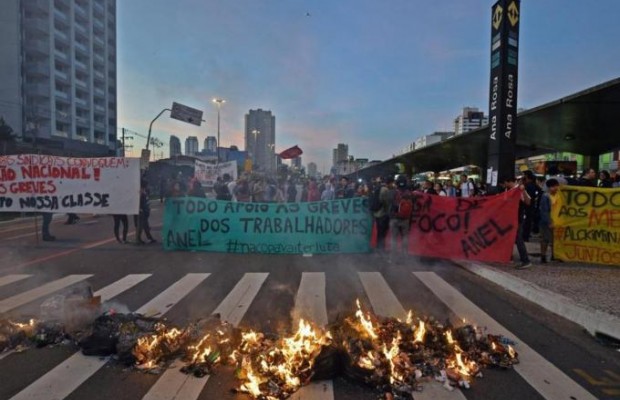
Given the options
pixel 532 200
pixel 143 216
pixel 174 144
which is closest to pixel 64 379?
pixel 143 216

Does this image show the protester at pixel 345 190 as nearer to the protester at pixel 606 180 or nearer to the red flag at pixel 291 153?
the red flag at pixel 291 153

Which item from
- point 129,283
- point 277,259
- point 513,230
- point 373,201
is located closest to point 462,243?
point 513,230

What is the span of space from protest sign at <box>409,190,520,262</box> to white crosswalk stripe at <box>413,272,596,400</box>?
3186 millimetres

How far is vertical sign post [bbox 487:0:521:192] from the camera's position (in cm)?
998

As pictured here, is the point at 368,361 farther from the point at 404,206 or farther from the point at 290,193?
the point at 290,193

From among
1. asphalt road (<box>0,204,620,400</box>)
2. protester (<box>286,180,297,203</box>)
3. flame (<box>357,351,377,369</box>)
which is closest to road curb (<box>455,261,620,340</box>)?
asphalt road (<box>0,204,620,400</box>)

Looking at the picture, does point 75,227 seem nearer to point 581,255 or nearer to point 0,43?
point 581,255

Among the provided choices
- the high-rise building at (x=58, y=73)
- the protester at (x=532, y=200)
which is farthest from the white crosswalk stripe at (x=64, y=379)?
the high-rise building at (x=58, y=73)

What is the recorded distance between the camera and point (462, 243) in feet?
31.2

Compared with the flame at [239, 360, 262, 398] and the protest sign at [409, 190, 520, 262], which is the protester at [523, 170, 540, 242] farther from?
the flame at [239, 360, 262, 398]

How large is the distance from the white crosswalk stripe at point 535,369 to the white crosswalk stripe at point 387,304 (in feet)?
2.52

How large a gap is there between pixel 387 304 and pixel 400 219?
12.6 feet

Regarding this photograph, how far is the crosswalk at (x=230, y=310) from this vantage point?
3650mm

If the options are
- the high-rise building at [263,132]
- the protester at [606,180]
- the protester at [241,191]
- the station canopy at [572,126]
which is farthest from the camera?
the high-rise building at [263,132]
